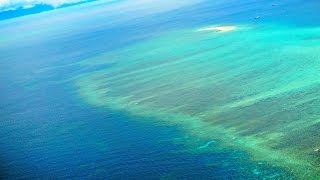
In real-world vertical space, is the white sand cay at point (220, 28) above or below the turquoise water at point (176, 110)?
below

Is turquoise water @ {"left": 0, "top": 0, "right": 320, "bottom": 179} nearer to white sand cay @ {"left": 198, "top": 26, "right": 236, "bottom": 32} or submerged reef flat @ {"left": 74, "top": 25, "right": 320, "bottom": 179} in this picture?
submerged reef flat @ {"left": 74, "top": 25, "right": 320, "bottom": 179}

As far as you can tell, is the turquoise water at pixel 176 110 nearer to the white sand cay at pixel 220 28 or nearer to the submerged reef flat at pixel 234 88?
the submerged reef flat at pixel 234 88

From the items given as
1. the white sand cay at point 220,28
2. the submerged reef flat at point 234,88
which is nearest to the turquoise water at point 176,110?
the submerged reef flat at point 234,88

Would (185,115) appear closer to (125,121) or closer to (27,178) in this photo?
(125,121)

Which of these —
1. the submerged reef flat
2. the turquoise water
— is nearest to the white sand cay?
the turquoise water

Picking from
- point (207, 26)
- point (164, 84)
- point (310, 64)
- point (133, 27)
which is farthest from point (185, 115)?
point (133, 27)

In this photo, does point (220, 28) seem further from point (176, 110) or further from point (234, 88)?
point (176, 110)
